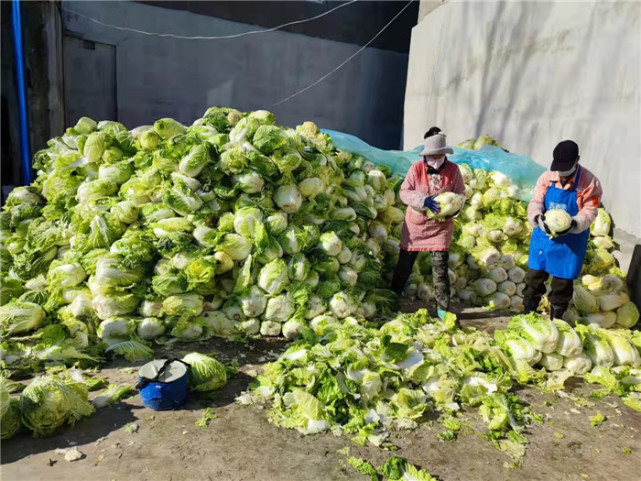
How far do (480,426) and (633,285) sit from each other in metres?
3.40

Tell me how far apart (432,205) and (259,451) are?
3.02 metres

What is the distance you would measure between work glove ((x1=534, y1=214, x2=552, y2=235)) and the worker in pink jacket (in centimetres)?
80

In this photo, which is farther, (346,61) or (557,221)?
(346,61)

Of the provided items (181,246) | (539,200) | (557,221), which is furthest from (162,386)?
(539,200)

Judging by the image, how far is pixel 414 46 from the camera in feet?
44.7

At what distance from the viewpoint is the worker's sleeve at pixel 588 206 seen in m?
4.64

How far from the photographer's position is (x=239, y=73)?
1422 centimetres

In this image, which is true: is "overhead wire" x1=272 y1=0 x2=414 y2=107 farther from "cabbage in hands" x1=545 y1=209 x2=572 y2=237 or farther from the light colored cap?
"cabbage in hands" x1=545 y1=209 x2=572 y2=237

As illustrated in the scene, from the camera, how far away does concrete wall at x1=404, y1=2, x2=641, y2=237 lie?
19.2 feet

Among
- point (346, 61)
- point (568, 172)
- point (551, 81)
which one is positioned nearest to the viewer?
point (568, 172)

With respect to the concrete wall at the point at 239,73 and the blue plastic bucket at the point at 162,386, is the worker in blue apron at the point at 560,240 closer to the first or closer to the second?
the blue plastic bucket at the point at 162,386

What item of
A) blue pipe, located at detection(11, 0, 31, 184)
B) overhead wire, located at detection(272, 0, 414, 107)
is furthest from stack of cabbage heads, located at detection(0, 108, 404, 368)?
overhead wire, located at detection(272, 0, 414, 107)

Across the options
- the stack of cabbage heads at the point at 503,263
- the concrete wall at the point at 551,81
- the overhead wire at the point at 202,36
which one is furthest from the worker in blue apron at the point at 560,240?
the overhead wire at the point at 202,36

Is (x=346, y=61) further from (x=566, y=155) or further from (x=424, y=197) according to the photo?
(x=566, y=155)
